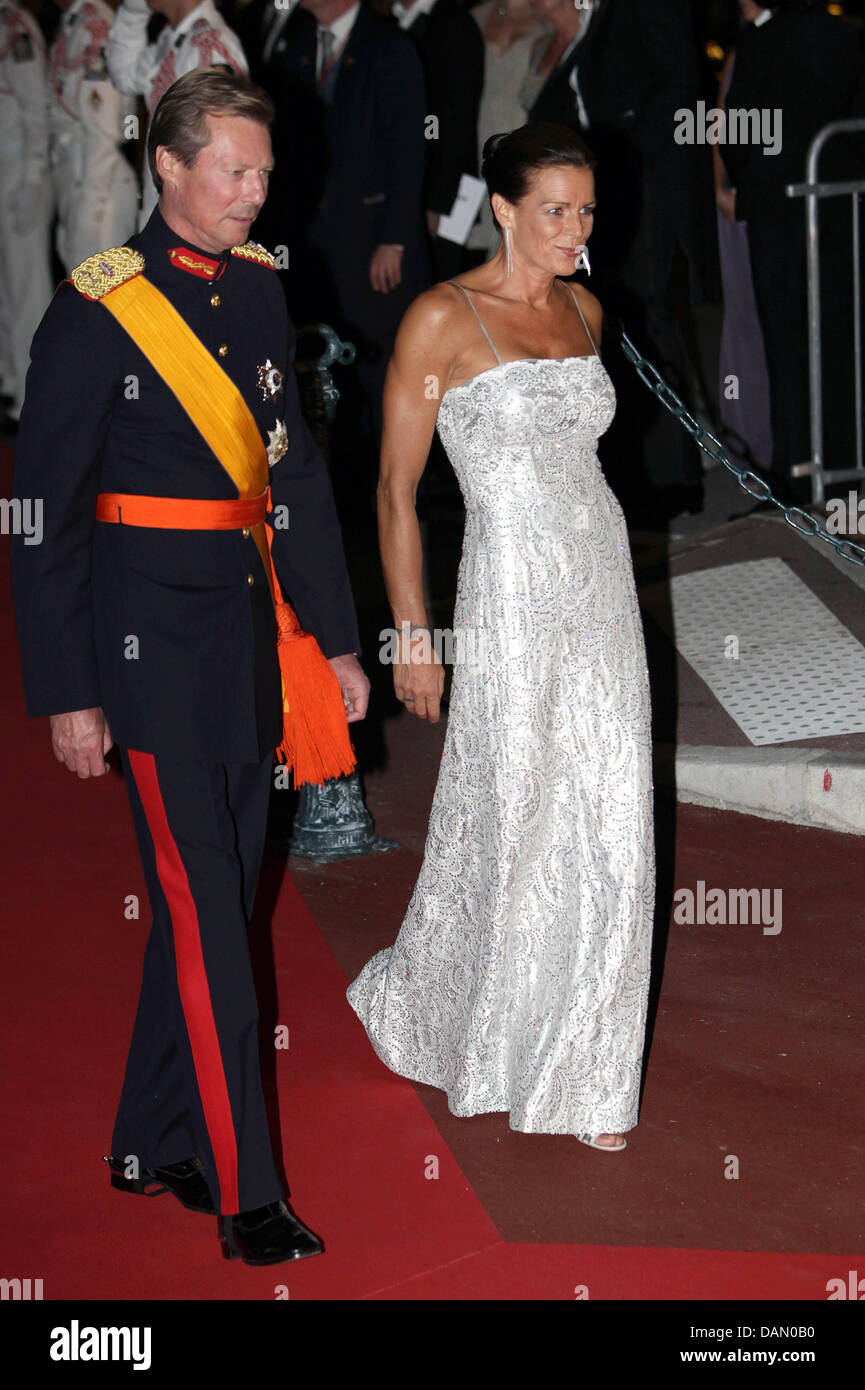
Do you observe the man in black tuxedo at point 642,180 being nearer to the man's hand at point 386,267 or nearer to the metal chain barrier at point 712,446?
the man's hand at point 386,267

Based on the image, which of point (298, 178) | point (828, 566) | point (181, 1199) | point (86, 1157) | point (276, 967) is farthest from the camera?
point (298, 178)

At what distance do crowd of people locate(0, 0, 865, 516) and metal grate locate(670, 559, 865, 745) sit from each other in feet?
3.70

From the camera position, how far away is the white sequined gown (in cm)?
354

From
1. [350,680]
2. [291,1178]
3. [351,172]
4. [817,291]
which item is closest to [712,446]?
[350,680]

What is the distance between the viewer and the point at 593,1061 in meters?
3.62

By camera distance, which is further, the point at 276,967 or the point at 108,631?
the point at 276,967

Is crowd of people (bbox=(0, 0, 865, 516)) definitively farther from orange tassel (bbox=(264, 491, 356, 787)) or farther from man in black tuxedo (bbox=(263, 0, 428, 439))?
orange tassel (bbox=(264, 491, 356, 787))

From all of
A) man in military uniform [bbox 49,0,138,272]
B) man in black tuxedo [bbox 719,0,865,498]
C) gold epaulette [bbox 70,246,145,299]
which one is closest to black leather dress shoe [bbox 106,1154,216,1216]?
gold epaulette [bbox 70,246,145,299]

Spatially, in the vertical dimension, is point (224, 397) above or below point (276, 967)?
above

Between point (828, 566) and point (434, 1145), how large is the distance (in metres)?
3.79

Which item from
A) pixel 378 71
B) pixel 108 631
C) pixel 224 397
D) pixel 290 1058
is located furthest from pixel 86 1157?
pixel 378 71

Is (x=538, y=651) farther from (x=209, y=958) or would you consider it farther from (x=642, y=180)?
(x=642, y=180)

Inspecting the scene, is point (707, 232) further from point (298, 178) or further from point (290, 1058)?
point (290, 1058)

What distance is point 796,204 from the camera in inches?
303
